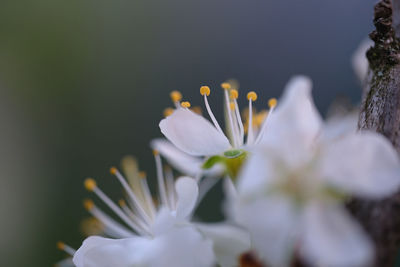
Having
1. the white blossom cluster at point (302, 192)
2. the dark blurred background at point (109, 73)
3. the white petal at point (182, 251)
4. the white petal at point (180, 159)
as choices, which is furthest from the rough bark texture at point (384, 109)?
the dark blurred background at point (109, 73)

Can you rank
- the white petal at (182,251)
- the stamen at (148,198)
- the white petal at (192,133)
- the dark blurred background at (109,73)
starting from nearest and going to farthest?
1. the white petal at (182,251)
2. the white petal at (192,133)
3. the stamen at (148,198)
4. the dark blurred background at (109,73)

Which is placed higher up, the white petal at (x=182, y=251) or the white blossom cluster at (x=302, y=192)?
the white blossom cluster at (x=302, y=192)

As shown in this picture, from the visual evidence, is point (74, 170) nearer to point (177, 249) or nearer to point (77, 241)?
point (77, 241)

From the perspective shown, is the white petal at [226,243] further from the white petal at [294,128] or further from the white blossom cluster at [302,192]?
the white petal at [294,128]

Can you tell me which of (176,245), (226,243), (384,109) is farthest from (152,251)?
(384,109)

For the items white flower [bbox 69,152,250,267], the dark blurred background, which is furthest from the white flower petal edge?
the dark blurred background

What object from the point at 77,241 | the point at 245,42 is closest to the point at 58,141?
the point at 77,241

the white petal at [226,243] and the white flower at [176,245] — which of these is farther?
the white petal at [226,243]

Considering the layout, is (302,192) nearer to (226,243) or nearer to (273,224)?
(273,224)
